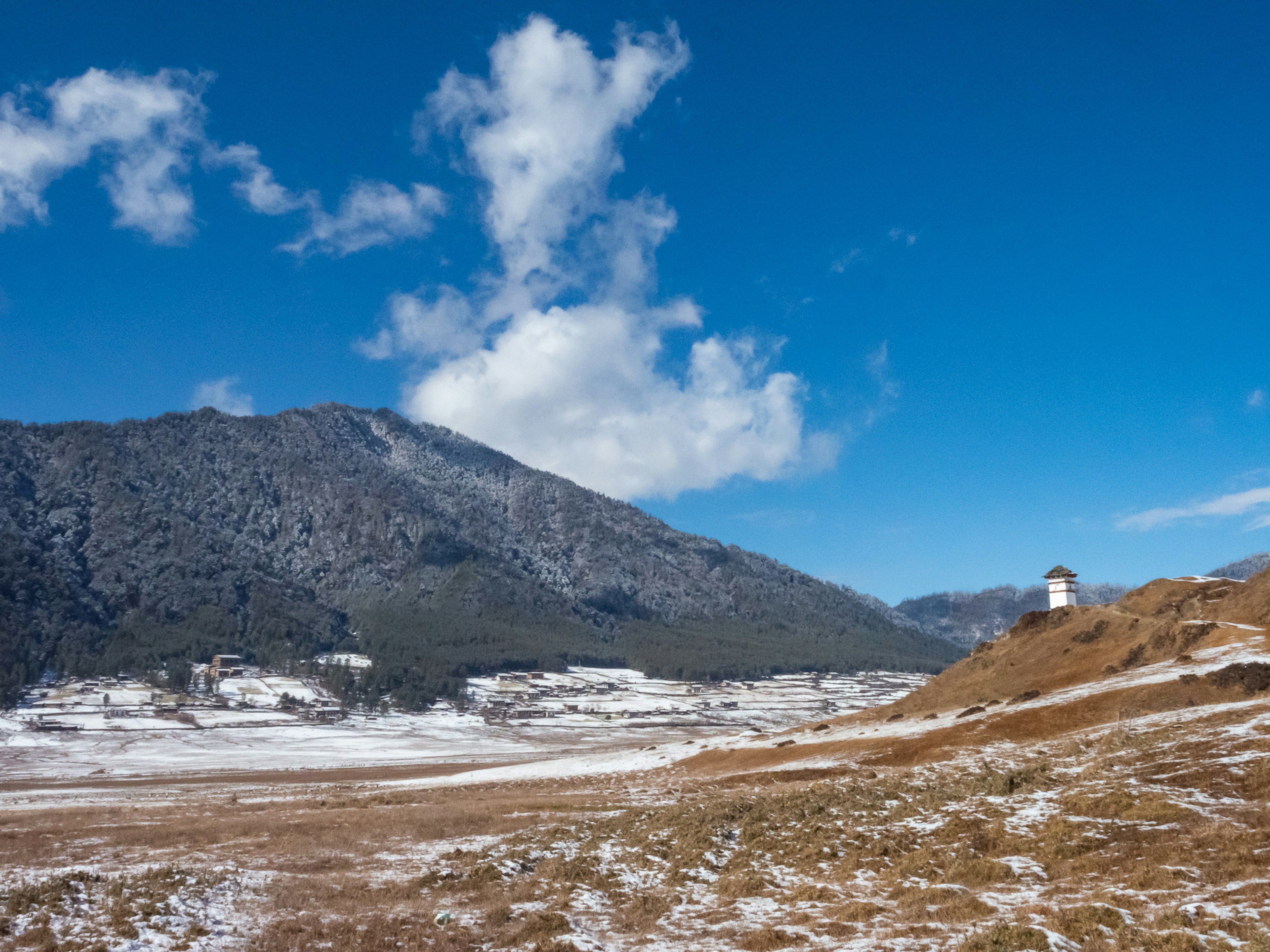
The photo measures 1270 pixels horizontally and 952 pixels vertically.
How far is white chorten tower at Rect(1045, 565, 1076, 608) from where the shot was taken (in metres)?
82.6

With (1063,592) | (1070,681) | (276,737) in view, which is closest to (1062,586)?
(1063,592)

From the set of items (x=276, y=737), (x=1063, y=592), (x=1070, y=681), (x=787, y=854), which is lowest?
(x=276, y=737)

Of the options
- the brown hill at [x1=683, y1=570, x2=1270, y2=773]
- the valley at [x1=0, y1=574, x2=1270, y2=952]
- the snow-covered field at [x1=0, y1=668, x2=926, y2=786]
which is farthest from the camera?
the snow-covered field at [x1=0, y1=668, x2=926, y2=786]

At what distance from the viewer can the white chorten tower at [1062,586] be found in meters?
82.6

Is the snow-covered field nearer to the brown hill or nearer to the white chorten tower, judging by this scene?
the brown hill

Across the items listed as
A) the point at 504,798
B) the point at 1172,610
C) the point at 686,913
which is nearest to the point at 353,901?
the point at 686,913

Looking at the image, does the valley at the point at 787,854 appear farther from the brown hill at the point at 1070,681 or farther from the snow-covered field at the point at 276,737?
the snow-covered field at the point at 276,737

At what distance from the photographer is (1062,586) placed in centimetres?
8319

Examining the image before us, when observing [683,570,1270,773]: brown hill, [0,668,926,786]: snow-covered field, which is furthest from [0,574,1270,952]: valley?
[0,668,926,786]: snow-covered field

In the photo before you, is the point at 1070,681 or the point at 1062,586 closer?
the point at 1070,681

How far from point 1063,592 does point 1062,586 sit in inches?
27.0

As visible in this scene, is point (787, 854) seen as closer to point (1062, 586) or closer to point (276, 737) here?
point (1062, 586)

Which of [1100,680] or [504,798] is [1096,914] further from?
[1100,680]

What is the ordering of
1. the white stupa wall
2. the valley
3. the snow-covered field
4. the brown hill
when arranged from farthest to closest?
the snow-covered field < the white stupa wall < the brown hill < the valley
